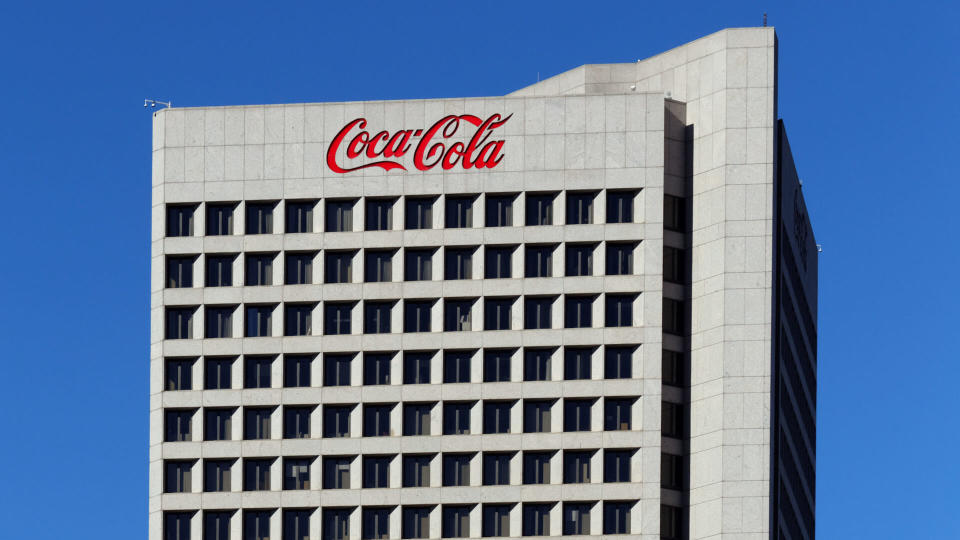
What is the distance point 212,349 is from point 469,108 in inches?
966

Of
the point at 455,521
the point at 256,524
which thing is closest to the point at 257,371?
the point at 256,524

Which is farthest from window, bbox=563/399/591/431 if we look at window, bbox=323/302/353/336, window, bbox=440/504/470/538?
window, bbox=323/302/353/336

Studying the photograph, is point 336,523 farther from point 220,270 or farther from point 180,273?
point 180,273

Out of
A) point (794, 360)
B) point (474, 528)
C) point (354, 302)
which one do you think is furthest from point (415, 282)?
point (794, 360)

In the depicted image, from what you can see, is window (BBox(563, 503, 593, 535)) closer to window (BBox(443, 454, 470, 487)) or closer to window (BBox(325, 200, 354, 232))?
window (BBox(443, 454, 470, 487))

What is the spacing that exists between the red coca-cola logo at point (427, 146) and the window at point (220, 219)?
803 centimetres

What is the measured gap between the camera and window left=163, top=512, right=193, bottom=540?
17412 cm

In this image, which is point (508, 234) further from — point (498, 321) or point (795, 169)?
point (795, 169)

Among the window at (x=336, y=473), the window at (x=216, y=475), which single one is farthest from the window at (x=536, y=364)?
the window at (x=216, y=475)

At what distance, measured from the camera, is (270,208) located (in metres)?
178

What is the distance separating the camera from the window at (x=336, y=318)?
175625mm

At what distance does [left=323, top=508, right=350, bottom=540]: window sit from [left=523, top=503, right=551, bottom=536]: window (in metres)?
12.3

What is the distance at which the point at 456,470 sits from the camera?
172 meters

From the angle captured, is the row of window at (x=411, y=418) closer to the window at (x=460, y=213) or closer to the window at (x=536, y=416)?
the window at (x=536, y=416)
